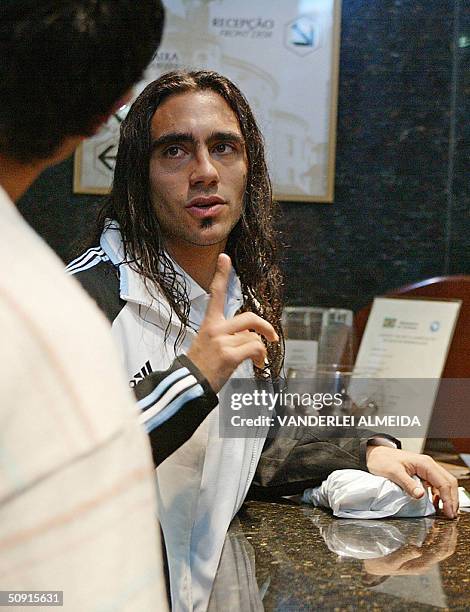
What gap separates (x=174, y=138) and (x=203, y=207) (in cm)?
12

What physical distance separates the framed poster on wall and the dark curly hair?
1.66 meters

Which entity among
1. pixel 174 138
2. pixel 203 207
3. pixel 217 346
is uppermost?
pixel 174 138

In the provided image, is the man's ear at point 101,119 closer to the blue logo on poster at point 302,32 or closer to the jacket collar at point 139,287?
the jacket collar at point 139,287

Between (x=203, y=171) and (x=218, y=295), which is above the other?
(x=203, y=171)

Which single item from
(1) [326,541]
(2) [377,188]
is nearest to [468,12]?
(2) [377,188]

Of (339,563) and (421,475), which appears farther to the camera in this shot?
(421,475)

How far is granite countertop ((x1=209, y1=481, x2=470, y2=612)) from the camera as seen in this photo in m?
1.02

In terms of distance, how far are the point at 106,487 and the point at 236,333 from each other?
1.64 ft

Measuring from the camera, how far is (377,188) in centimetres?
227

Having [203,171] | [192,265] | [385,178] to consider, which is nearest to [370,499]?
[192,265]

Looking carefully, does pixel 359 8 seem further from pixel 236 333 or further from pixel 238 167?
pixel 236 333

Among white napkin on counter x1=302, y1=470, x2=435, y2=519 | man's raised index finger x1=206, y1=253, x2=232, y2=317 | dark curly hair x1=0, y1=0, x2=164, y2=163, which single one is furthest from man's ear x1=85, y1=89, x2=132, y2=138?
white napkin on counter x1=302, y1=470, x2=435, y2=519

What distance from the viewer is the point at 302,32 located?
7.15 ft

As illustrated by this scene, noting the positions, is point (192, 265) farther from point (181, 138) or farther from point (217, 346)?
point (217, 346)
